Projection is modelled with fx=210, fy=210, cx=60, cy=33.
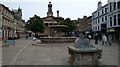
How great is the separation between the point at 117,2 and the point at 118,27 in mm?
5265

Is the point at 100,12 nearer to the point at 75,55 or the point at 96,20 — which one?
the point at 96,20

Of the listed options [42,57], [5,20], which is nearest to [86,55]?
[42,57]

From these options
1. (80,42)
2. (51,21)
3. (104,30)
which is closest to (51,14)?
(51,21)

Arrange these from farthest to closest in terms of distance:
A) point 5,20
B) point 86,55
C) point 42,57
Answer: point 5,20
point 42,57
point 86,55

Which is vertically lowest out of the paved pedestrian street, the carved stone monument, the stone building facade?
the paved pedestrian street

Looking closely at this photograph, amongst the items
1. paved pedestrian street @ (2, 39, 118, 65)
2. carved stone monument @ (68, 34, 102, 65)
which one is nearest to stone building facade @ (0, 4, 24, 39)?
paved pedestrian street @ (2, 39, 118, 65)

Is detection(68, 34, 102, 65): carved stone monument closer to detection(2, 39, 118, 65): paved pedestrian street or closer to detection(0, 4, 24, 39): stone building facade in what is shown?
detection(2, 39, 118, 65): paved pedestrian street

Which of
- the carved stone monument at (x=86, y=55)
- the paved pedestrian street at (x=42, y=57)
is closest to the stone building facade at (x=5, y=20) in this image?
the paved pedestrian street at (x=42, y=57)

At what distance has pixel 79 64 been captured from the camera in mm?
9930

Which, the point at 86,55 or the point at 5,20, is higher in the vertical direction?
the point at 5,20

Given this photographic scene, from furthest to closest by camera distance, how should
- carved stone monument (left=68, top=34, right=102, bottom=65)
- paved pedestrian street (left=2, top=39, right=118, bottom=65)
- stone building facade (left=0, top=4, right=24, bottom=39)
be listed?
1. stone building facade (left=0, top=4, right=24, bottom=39)
2. paved pedestrian street (left=2, top=39, right=118, bottom=65)
3. carved stone monument (left=68, top=34, right=102, bottom=65)

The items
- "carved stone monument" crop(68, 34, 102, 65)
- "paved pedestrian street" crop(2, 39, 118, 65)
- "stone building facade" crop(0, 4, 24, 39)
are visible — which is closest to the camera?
"carved stone monument" crop(68, 34, 102, 65)

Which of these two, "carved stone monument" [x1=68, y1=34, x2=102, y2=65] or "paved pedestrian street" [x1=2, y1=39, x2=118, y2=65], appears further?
"paved pedestrian street" [x1=2, y1=39, x2=118, y2=65]

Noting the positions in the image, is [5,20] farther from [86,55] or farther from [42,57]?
[86,55]
